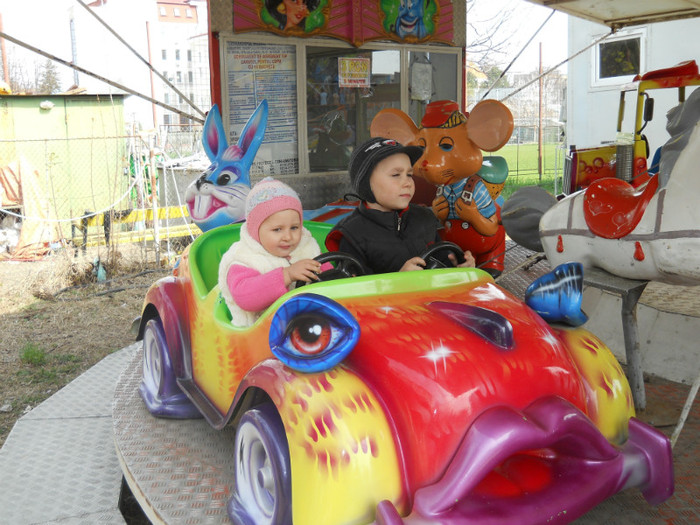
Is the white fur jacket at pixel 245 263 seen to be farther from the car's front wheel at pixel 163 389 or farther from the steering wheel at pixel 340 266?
the car's front wheel at pixel 163 389

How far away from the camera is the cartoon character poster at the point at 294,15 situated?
4391 mm

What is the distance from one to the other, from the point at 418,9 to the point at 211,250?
3.14 metres

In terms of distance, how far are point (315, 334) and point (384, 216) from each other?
932mm

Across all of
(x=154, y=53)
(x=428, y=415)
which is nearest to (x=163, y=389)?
(x=428, y=415)

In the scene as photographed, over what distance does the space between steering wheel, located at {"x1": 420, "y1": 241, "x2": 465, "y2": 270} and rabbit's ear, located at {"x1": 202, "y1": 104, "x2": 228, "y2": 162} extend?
50.9 inches

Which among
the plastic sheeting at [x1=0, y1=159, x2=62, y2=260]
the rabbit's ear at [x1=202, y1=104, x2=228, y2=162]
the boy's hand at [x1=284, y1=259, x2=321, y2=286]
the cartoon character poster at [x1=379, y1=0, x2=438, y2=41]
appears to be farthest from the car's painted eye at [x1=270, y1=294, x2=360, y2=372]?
the plastic sheeting at [x1=0, y1=159, x2=62, y2=260]

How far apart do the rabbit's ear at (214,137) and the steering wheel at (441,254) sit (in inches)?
50.9

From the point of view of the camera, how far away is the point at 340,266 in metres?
2.21

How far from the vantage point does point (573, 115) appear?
39.9 ft

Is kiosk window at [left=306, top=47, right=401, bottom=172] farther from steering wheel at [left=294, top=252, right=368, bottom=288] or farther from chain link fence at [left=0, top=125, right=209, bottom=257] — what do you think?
chain link fence at [left=0, top=125, right=209, bottom=257]

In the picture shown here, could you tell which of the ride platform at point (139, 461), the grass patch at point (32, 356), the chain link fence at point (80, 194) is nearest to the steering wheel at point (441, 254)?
the ride platform at point (139, 461)

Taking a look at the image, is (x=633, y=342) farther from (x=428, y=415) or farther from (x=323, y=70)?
(x=323, y=70)

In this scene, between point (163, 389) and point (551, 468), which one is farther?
point (163, 389)

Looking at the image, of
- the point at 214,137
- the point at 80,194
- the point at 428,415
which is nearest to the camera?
the point at 428,415
